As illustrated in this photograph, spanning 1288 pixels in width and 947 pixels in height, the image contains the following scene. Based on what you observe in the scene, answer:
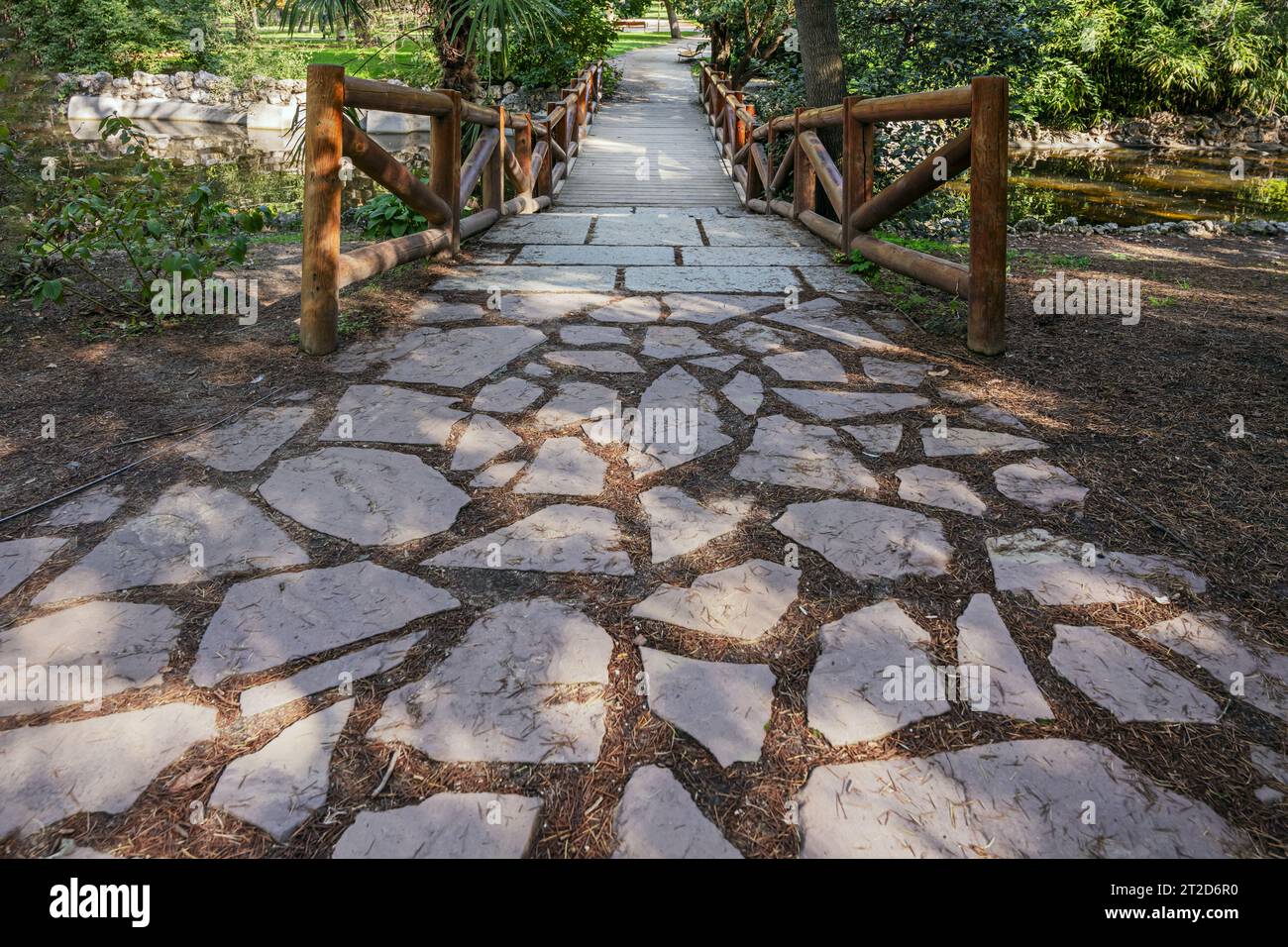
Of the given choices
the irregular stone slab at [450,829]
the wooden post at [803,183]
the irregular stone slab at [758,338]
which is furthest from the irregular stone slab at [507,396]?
the wooden post at [803,183]

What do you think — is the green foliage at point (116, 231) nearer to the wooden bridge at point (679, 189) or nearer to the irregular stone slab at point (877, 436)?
the wooden bridge at point (679, 189)

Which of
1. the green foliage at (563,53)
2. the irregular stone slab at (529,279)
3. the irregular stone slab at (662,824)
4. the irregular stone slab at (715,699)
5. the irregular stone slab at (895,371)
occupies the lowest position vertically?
the irregular stone slab at (662,824)

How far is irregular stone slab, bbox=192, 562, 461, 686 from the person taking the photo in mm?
1997

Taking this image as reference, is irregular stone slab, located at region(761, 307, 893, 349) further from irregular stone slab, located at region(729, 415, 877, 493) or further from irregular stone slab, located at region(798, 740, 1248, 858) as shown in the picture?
irregular stone slab, located at region(798, 740, 1248, 858)

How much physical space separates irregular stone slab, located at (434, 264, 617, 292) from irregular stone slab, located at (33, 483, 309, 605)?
8.90 ft

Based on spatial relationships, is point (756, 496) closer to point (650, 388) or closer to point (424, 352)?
point (650, 388)

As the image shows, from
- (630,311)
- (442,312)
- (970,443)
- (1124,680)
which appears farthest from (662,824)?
(442,312)

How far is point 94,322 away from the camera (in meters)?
4.42

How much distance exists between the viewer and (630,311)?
4.70 meters

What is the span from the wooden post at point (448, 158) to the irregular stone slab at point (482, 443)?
279 cm

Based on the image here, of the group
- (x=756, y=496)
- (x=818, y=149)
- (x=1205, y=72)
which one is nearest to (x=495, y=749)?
(x=756, y=496)

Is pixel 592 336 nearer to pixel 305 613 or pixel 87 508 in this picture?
pixel 87 508

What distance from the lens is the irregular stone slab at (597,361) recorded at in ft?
12.6

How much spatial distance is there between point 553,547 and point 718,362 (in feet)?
5.73
